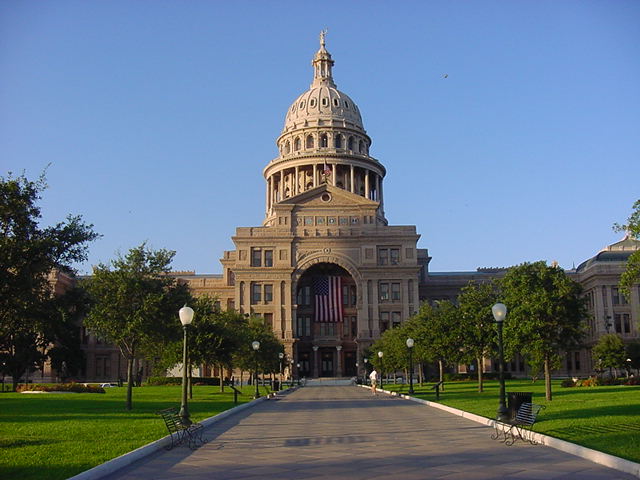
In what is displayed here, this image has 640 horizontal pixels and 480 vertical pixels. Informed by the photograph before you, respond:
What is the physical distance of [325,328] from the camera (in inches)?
3930

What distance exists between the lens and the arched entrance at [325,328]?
322ft

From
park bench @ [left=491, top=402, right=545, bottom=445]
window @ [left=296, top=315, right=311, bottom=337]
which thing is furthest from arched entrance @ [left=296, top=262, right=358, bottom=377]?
park bench @ [left=491, top=402, right=545, bottom=445]

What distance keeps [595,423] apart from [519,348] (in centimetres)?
1620

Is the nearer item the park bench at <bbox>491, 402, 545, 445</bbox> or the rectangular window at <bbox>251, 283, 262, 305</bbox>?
the park bench at <bbox>491, 402, 545, 445</bbox>

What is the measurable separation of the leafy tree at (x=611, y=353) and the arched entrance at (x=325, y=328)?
116 feet

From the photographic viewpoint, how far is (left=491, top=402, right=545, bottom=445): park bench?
18969 millimetres

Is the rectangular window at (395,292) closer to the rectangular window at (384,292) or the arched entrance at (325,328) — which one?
the rectangular window at (384,292)

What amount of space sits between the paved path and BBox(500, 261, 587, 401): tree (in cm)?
1272

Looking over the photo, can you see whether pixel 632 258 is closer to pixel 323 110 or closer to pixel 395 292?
pixel 395 292

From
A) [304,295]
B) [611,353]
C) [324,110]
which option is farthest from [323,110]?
[611,353]

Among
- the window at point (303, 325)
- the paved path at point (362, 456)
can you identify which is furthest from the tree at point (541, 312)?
the window at point (303, 325)

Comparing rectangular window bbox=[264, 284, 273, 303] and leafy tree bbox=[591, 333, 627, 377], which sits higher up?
rectangular window bbox=[264, 284, 273, 303]

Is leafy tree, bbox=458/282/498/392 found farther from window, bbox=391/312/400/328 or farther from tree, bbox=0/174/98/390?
window, bbox=391/312/400/328

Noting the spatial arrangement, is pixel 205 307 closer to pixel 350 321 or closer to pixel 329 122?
pixel 350 321
